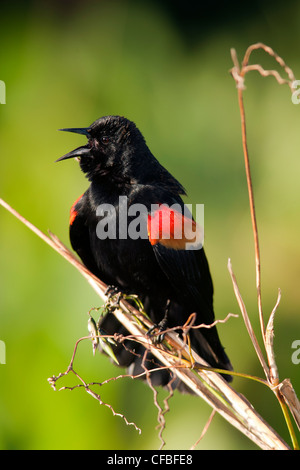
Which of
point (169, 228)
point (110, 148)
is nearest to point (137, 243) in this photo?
point (169, 228)

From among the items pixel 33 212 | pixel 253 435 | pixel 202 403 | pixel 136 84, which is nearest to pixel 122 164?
pixel 33 212

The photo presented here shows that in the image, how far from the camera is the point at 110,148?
6.38 ft

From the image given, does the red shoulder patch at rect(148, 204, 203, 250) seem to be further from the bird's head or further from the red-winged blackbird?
the bird's head

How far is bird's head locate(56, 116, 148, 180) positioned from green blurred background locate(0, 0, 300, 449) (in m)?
0.35

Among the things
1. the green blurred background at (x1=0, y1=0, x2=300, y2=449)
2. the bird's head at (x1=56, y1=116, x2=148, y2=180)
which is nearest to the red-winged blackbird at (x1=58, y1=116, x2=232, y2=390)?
the bird's head at (x1=56, y1=116, x2=148, y2=180)

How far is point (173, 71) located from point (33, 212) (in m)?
0.83

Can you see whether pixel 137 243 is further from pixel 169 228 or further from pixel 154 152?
pixel 154 152

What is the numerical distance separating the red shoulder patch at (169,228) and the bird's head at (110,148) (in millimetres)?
213

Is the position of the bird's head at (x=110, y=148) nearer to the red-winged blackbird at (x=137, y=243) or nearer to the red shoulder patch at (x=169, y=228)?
the red-winged blackbird at (x=137, y=243)

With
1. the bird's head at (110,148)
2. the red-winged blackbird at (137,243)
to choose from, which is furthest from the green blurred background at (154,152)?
the bird's head at (110,148)

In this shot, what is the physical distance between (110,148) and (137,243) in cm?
33

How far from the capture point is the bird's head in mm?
1930

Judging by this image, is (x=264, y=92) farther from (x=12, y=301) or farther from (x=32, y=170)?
(x=12, y=301)

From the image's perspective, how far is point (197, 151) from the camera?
7.70 ft
